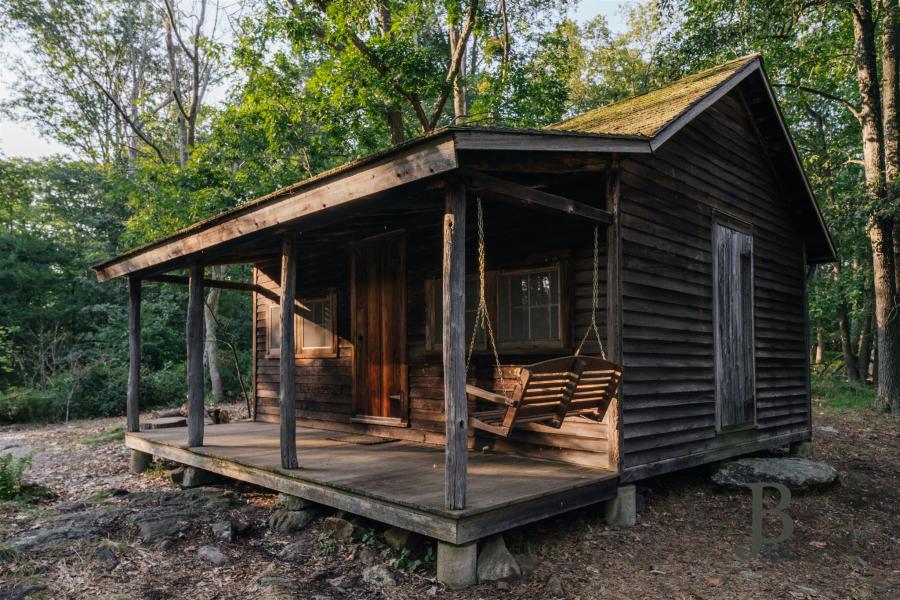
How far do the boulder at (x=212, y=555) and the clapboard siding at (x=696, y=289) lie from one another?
3.62m

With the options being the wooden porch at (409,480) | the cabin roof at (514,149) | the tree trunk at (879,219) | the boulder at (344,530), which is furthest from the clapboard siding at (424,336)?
the tree trunk at (879,219)

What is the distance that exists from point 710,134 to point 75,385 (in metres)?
15.1

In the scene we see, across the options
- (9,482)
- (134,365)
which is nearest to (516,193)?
(9,482)

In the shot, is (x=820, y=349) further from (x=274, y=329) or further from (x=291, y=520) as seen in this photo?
(x=291, y=520)

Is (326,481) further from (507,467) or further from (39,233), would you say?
(39,233)

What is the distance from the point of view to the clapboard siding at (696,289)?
19.3 feet

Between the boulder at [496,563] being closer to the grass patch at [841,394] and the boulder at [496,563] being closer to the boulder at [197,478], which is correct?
the boulder at [197,478]

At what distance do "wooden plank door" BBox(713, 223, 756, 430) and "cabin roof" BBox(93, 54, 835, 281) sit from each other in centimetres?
161

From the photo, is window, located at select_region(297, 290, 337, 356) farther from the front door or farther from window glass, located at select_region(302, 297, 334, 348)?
the front door

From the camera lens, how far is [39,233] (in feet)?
63.2

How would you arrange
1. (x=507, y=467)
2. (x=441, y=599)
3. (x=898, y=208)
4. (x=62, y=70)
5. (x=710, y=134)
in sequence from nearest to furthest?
(x=441, y=599)
(x=507, y=467)
(x=710, y=134)
(x=898, y=208)
(x=62, y=70)

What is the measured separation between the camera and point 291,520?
5438 millimetres

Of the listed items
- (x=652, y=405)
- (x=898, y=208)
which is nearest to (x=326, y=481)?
(x=652, y=405)

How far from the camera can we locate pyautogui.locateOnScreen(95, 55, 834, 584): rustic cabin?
4457 millimetres
